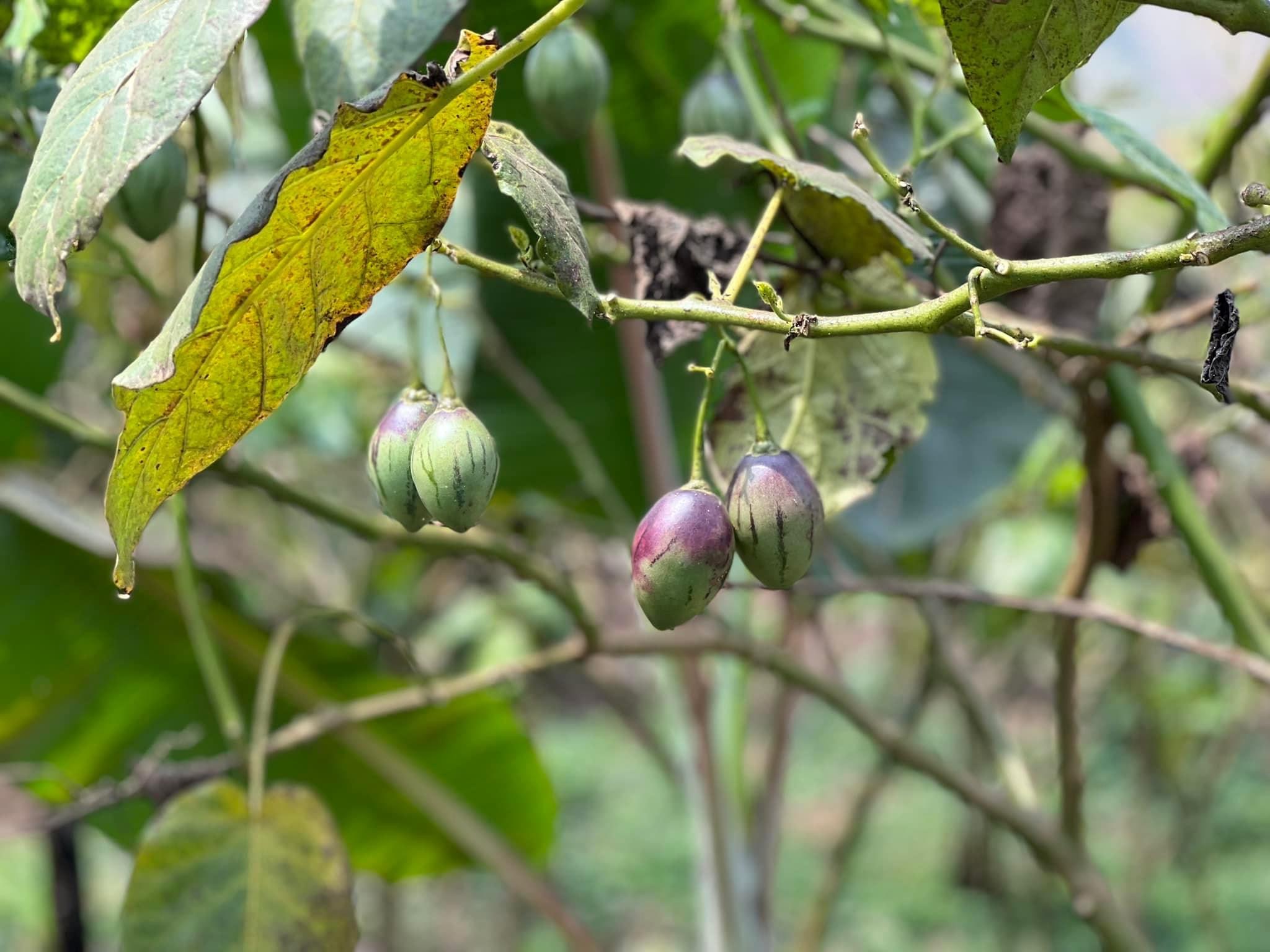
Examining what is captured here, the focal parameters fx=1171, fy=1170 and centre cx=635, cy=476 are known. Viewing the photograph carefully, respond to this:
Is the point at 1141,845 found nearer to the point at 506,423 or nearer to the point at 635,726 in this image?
the point at 635,726

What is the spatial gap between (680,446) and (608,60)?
Answer: 0.65m

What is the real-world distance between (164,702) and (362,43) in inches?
43.8

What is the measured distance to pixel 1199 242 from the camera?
1.47ft

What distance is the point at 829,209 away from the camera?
73cm

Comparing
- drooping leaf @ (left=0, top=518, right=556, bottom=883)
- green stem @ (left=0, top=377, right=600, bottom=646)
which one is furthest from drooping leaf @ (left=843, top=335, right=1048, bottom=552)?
green stem @ (left=0, top=377, right=600, bottom=646)

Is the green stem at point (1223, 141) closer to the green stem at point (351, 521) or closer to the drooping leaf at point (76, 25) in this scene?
the green stem at point (351, 521)

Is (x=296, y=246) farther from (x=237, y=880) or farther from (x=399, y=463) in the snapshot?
(x=237, y=880)

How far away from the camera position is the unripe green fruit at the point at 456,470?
0.57 meters

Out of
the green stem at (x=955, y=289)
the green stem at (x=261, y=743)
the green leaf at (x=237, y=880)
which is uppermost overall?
the green stem at (x=955, y=289)

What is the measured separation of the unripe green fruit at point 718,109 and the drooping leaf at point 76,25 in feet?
1.42

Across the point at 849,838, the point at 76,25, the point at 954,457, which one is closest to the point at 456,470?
the point at 76,25

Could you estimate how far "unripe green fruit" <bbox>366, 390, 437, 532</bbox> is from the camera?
0.61 metres

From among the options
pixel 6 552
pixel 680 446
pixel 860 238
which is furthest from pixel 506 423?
pixel 860 238

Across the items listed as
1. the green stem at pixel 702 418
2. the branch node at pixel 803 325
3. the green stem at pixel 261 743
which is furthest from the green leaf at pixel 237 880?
the branch node at pixel 803 325
